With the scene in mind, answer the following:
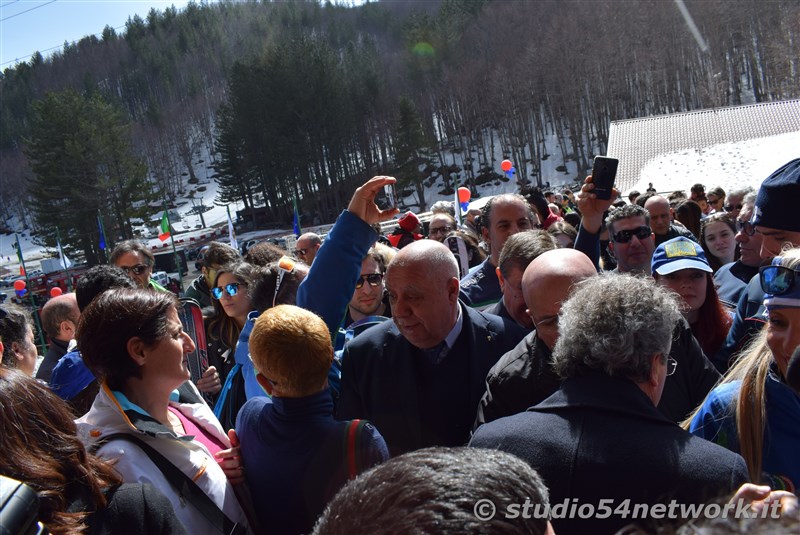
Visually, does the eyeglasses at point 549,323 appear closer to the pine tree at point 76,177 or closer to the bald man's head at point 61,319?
the bald man's head at point 61,319

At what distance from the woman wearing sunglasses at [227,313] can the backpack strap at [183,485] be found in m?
2.16

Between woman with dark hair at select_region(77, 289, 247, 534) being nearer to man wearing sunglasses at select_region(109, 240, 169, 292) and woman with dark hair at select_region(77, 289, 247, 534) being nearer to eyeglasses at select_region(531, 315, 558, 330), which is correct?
eyeglasses at select_region(531, 315, 558, 330)

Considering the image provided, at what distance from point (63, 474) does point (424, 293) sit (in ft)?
5.29

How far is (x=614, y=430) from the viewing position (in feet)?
5.64

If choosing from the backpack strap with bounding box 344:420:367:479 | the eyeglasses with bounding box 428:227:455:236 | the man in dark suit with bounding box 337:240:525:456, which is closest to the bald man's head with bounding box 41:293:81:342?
the man in dark suit with bounding box 337:240:525:456

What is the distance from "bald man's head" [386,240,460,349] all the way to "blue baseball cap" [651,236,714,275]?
1.28 metres

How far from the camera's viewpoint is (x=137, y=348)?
7.92 feet

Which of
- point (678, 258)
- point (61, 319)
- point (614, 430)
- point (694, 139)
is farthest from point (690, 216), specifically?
point (694, 139)

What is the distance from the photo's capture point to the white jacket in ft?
6.78

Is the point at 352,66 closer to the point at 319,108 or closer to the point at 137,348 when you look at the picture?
the point at 319,108

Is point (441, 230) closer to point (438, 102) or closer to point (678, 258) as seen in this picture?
point (678, 258)

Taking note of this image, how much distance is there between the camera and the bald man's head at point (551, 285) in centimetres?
242

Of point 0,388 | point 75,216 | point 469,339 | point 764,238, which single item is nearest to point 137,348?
point 0,388

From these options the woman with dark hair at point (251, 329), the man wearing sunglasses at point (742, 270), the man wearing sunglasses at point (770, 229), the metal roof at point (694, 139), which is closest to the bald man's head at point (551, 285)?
the man wearing sunglasses at point (770, 229)
